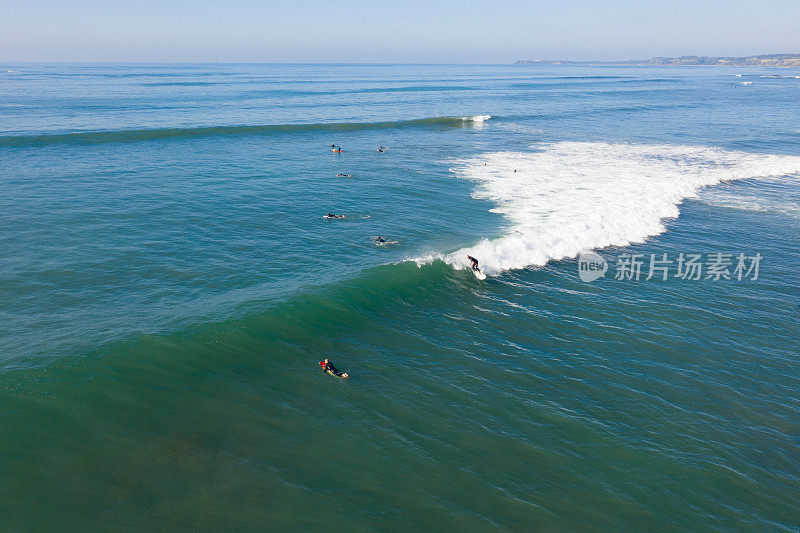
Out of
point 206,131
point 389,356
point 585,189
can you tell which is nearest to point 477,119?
point 585,189

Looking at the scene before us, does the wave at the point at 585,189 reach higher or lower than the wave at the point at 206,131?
lower

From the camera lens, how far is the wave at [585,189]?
2567 centimetres

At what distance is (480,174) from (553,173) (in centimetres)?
691

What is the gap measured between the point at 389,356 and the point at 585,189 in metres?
27.6

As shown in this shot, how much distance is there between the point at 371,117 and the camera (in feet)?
246

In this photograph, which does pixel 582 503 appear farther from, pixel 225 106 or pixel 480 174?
pixel 225 106

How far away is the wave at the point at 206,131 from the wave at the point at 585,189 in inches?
893

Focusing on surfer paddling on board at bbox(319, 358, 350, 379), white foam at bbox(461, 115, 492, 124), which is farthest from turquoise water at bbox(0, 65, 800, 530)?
white foam at bbox(461, 115, 492, 124)

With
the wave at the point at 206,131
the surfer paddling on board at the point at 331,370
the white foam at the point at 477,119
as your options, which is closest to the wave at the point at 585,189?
the surfer paddling on board at the point at 331,370

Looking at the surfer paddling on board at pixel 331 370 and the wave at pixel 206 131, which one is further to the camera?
the wave at pixel 206 131

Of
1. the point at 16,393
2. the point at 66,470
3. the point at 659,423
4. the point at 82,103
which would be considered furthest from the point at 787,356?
the point at 82,103

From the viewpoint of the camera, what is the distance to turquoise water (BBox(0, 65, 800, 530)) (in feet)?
37.4

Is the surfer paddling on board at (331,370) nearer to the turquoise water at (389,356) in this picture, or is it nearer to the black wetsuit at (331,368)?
the black wetsuit at (331,368)

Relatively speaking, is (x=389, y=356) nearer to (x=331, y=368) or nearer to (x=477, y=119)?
(x=331, y=368)
